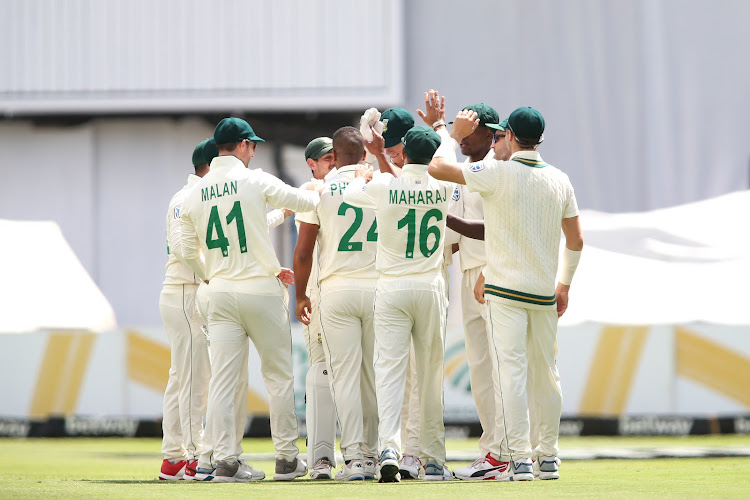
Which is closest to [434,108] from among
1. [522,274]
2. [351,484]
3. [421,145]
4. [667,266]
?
[421,145]

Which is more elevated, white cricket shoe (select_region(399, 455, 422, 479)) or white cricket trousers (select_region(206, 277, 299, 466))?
white cricket trousers (select_region(206, 277, 299, 466))

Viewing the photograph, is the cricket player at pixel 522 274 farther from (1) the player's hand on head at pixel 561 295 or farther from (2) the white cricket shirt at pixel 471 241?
(2) the white cricket shirt at pixel 471 241

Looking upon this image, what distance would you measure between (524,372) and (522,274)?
19.6 inches

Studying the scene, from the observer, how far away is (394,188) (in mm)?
5414

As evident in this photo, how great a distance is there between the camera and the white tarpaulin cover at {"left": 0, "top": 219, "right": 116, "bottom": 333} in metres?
12.4

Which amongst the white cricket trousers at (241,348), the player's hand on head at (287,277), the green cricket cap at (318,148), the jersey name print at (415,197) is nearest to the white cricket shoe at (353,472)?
the white cricket trousers at (241,348)

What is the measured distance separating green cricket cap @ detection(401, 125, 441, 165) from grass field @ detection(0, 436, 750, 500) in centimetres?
166

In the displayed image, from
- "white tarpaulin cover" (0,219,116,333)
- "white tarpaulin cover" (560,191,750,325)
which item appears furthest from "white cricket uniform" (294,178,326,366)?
"white tarpaulin cover" (0,219,116,333)

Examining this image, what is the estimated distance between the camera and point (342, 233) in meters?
5.79

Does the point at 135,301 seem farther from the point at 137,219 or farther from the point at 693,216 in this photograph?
the point at 693,216

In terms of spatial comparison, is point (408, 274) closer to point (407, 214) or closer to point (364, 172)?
point (407, 214)

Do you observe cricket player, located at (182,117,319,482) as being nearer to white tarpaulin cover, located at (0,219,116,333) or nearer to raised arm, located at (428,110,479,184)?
raised arm, located at (428,110,479,184)

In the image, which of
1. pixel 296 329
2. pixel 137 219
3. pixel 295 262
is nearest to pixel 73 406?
pixel 296 329

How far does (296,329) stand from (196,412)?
14.1ft
